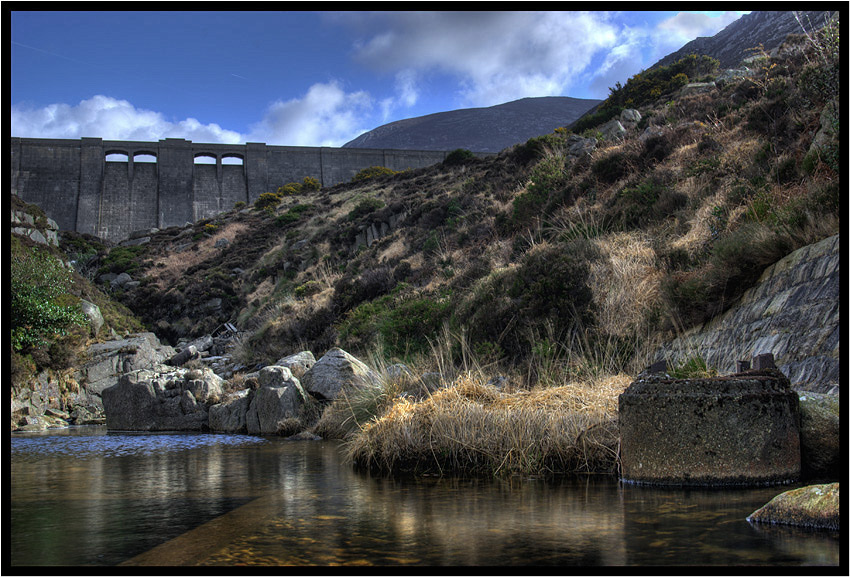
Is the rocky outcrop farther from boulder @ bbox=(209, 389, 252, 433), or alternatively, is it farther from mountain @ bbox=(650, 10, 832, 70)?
mountain @ bbox=(650, 10, 832, 70)

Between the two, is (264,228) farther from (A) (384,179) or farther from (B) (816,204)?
(B) (816,204)

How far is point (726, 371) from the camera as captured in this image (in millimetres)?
7457

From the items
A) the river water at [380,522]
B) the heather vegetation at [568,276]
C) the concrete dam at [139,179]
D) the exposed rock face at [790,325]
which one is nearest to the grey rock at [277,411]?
the heather vegetation at [568,276]

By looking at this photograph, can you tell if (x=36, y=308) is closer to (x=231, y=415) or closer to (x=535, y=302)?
(x=231, y=415)

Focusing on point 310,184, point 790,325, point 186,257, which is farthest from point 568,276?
point 310,184

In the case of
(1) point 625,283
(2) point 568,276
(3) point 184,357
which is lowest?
(3) point 184,357

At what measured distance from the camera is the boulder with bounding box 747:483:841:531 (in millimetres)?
3803

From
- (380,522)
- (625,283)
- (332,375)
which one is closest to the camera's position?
(380,522)

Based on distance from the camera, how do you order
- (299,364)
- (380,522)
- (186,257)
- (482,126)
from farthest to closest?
(482,126)
(186,257)
(299,364)
(380,522)

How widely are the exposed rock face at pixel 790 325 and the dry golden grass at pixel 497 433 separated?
1.47 metres

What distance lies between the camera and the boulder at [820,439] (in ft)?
16.8

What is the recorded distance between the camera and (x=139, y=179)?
71.2 metres

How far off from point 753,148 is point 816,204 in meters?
5.78

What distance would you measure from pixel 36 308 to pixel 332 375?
11127mm
